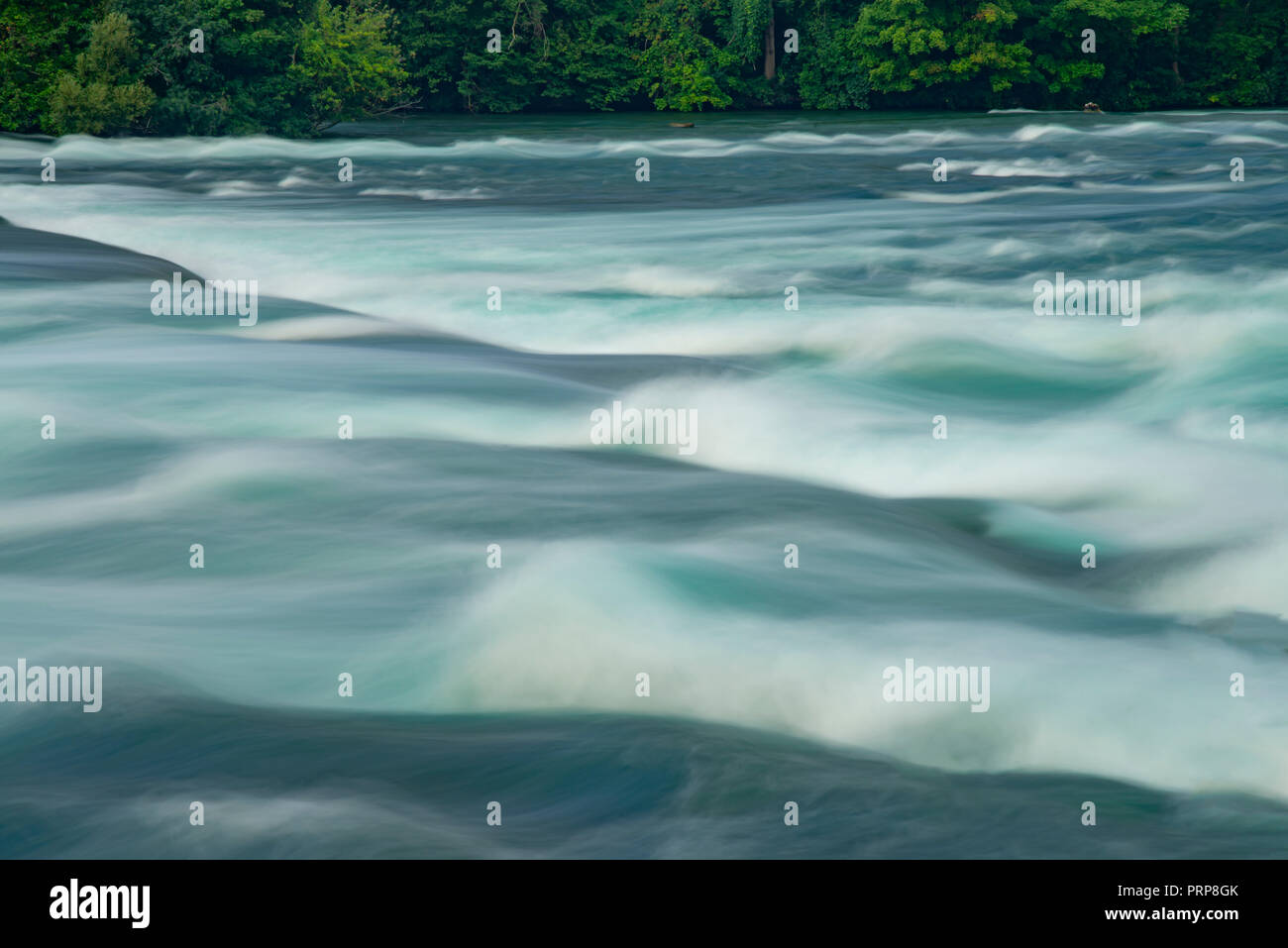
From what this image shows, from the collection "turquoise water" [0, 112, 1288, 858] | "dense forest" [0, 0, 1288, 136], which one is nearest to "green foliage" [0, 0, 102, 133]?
"dense forest" [0, 0, 1288, 136]

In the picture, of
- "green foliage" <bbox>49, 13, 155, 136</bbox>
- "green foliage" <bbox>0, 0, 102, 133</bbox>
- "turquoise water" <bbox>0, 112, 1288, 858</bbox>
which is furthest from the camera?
"green foliage" <bbox>0, 0, 102, 133</bbox>

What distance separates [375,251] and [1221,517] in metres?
8.69

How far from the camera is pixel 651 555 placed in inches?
212

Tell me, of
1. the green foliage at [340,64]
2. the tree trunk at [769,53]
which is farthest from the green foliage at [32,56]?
the tree trunk at [769,53]

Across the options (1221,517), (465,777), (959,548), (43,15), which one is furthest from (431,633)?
(43,15)

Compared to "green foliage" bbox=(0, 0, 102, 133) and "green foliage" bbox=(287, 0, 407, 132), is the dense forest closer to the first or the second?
"green foliage" bbox=(287, 0, 407, 132)

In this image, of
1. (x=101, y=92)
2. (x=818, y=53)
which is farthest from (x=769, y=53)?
(x=101, y=92)

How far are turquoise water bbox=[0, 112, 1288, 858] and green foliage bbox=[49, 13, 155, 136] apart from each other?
40.5 ft

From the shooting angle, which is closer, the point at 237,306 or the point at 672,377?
the point at 672,377

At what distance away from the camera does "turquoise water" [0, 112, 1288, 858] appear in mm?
3803

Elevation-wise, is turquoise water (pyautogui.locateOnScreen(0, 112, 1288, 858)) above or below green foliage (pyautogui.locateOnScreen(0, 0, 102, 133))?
below

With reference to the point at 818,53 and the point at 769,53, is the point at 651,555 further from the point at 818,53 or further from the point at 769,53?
the point at 769,53

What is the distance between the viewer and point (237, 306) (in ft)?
33.7
